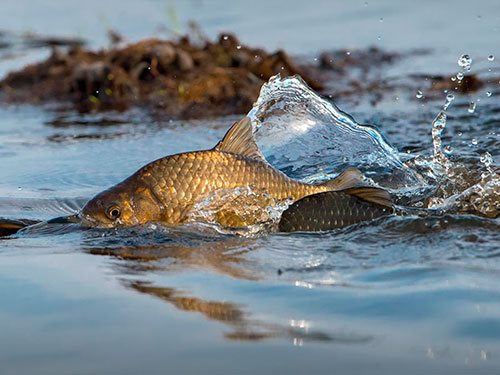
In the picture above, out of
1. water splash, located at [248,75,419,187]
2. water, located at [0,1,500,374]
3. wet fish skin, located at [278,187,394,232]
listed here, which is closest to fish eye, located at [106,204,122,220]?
water, located at [0,1,500,374]

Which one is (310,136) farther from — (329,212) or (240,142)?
(329,212)

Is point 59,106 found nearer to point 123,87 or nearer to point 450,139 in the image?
point 123,87

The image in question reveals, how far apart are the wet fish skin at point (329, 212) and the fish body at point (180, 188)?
8 centimetres

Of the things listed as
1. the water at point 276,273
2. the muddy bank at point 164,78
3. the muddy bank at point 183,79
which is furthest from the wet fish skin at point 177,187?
the muddy bank at point 164,78

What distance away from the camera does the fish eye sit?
5.57 meters

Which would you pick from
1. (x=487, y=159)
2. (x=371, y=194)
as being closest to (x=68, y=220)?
(x=371, y=194)

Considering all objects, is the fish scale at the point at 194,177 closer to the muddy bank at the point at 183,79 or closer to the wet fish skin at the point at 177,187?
the wet fish skin at the point at 177,187

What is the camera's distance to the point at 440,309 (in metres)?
3.99

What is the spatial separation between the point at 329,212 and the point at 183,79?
5942 millimetres

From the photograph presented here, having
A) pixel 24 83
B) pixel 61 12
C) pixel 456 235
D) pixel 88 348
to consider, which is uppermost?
pixel 61 12

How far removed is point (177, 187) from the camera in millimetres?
5535

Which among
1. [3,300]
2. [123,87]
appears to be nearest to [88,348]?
[3,300]

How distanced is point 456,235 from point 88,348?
2007 millimetres

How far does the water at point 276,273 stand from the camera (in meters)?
3.62
